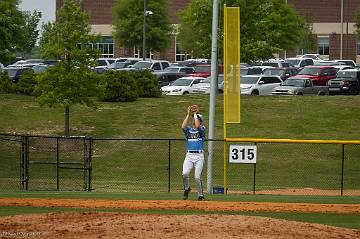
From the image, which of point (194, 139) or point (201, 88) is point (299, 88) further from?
point (194, 139)

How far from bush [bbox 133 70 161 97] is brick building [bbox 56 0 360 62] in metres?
44.8

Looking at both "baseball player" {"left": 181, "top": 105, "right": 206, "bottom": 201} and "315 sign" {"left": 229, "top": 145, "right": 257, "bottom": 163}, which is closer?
"baseball player" {"left": 181, "top": 105, "right": 206, "bottom": 201}

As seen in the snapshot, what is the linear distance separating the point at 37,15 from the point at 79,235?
9525cm

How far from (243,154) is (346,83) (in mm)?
27885

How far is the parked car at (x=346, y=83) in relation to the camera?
54750mm

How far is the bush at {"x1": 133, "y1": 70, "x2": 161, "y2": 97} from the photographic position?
4803cm

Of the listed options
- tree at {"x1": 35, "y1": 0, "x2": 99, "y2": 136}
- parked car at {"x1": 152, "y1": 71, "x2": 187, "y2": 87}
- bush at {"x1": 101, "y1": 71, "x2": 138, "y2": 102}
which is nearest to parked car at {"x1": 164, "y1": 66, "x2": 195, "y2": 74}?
parked car at {"x1": 152, "y1": 71, "x2": 187, "y2": 87}

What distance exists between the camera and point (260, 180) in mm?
34312

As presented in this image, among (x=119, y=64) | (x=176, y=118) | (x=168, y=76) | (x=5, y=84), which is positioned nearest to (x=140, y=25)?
(x=119, y=64)

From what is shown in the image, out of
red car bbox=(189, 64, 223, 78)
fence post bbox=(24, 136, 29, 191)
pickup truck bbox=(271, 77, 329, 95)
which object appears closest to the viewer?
fence post bbox=(24, 136, 29, 191)

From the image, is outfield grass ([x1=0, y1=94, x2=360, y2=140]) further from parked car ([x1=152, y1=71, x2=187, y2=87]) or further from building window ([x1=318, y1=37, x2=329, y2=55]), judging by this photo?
building window ([x1=318, y1=37, x2=329, y2=55])

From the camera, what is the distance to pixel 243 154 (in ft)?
91.9

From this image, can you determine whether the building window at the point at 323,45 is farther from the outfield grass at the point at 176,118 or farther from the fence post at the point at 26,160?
the fence post at the point at 26,160

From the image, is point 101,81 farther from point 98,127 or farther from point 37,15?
point 37,15
